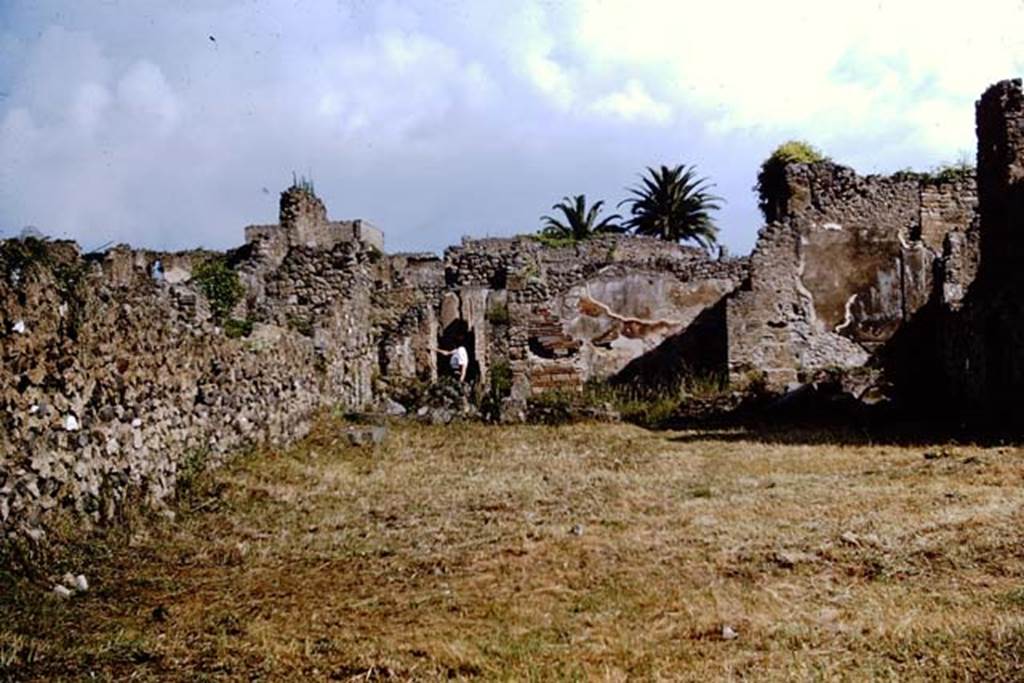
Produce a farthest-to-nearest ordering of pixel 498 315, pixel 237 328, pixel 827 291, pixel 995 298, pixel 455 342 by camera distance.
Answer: pixel 455 342 → pixel 498 315 → pixel 827 291 → pixel 995 298 → pixel 237 328

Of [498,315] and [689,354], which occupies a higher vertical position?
[498,315]

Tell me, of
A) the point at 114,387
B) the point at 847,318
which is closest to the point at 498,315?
the point at 847,318

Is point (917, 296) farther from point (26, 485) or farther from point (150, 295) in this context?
point (26, 485)

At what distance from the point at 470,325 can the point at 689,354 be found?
458 centimetres

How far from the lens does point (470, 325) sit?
22875 millimetres

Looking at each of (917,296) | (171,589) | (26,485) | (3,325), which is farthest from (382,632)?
(917,296)

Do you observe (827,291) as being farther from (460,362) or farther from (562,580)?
(562,580)

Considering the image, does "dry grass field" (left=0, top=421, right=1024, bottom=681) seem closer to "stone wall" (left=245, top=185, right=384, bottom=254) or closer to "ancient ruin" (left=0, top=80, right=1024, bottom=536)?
"ancient ruin" (left=0, top=80, right=1024, bottom=536)

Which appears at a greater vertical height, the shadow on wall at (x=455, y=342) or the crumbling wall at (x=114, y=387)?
the shadow on wall at (x=455, y=342)

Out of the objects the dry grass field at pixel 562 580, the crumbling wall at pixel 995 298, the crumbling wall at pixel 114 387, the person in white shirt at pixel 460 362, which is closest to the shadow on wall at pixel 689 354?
the person in white shirt at pixel 460 362

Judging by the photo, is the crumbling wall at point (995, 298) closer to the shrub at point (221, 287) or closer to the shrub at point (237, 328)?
the shrub at point (237, 328)

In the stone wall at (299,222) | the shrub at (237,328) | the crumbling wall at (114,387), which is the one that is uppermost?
the stone wall at (299,222)

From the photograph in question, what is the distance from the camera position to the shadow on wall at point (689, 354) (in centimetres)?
2070

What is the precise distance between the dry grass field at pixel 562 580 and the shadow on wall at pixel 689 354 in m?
9.76
